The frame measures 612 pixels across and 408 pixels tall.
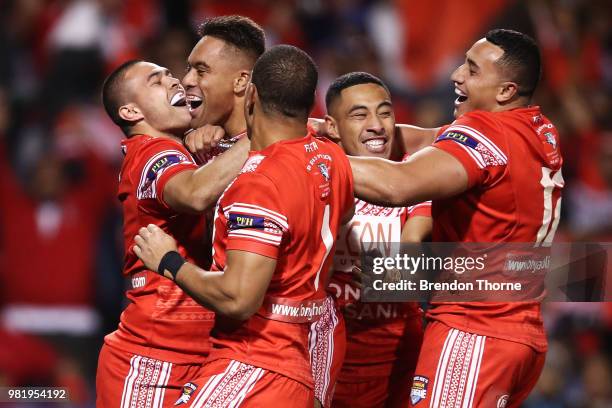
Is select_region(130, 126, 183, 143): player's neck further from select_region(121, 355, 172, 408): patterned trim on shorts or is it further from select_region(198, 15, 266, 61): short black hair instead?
select_region(121, 355, 172, 408): patterned trim on shorts

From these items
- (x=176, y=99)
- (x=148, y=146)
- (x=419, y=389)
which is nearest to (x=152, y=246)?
(x=148, y=146)

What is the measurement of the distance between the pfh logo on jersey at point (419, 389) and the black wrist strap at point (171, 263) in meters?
1.18

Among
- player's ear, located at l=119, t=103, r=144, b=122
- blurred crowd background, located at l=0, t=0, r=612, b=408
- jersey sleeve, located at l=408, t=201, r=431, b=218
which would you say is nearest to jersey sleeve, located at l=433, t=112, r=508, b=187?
jersey sleeve, located at l=408, t=201, r=431, b=218

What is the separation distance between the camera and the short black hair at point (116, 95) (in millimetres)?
5066

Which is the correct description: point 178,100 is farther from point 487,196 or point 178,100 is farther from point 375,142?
point 487,196

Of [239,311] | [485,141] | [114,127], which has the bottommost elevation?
[239,311]

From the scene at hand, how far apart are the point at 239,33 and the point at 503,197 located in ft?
Answer: 4.87

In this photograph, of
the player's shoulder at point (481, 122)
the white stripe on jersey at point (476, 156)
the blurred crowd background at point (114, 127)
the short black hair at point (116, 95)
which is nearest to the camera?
the white stripe on jersey at point (476, 156)

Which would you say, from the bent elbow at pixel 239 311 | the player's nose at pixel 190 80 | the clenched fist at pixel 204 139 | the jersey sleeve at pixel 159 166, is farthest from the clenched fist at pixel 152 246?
the player's nose at pixel 190 80

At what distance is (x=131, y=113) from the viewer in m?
5.01

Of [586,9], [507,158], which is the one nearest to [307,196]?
[507,158]

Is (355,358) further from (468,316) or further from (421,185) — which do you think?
(421,185)

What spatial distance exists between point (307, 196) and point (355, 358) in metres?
1.49

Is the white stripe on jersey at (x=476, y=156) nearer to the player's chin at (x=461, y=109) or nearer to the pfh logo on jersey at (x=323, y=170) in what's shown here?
the player's chin at (x=461, y=109)
